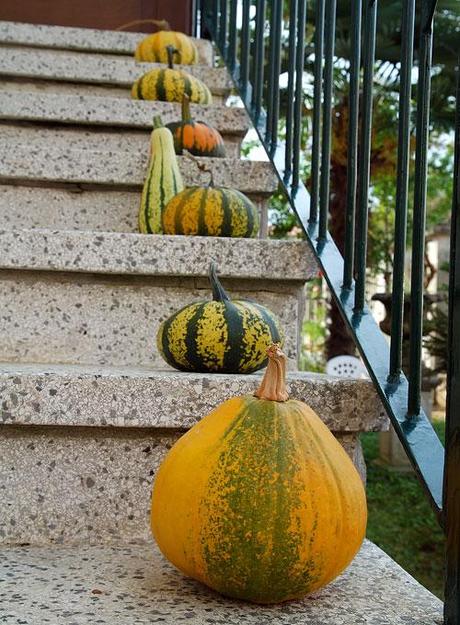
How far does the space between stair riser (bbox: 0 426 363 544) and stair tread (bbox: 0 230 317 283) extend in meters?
0.44

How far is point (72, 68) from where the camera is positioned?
2912 mm

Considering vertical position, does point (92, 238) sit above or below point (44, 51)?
below

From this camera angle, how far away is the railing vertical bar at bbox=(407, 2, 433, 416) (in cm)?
103

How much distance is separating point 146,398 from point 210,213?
70 centimetres

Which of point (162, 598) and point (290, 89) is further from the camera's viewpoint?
point (290, 89)

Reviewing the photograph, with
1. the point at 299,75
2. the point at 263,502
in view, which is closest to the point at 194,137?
the point at 299,75

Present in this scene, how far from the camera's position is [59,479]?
3.84 feet

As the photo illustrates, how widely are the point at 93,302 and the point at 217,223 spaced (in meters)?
0.35

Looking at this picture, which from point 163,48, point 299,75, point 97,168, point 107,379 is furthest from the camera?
point 163,48

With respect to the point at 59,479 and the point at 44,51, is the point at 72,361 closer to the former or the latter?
the point at 59,479

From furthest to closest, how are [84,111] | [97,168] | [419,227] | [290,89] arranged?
1. [84,111]
2. [97,168]
3. [290,89]
4. [419,227]

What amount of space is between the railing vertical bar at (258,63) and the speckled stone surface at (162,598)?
1.52 metres

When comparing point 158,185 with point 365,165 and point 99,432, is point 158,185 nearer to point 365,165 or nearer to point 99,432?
point 365,165

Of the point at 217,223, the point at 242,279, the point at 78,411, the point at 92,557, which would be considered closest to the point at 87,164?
the point at 217,223
